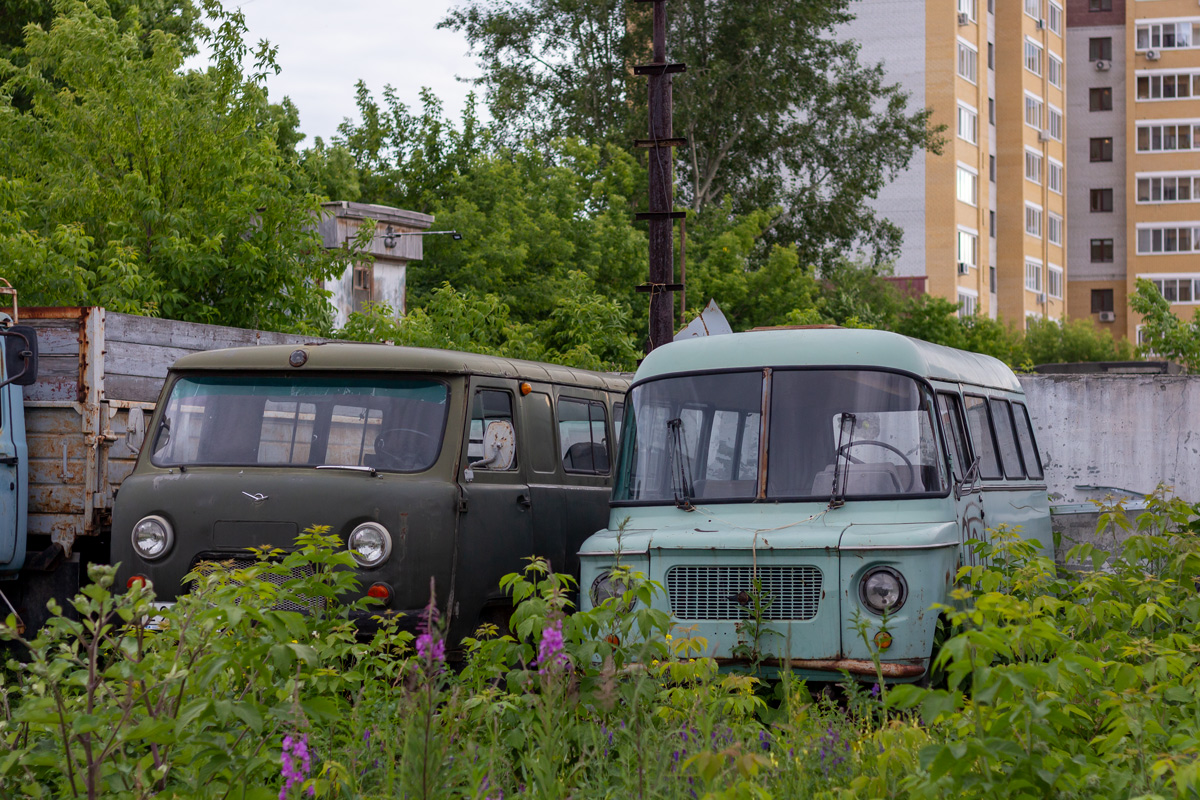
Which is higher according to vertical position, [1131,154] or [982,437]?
[1131,154]

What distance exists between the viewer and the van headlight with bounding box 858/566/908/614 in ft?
22.0

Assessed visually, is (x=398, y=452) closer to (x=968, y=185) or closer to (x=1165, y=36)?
(x=968, y=185)

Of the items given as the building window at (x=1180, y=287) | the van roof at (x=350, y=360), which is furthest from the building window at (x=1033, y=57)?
the van roof at (x=350, y=360)

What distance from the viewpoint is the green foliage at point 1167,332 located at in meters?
→ 32.5

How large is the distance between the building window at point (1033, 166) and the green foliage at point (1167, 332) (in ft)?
95.4

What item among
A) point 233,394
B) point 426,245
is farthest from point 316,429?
point 426,245

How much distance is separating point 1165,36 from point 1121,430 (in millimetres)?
56101

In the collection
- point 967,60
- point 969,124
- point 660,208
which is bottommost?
point 660,208

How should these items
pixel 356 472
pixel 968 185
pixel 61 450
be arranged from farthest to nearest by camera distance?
pixel 968 185 → pixel 61 450 → pixel 356 472

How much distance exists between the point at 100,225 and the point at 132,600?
536 inches

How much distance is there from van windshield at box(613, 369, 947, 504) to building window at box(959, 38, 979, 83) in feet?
169

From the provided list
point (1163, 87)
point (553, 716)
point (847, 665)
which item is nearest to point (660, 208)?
point (847, 665)

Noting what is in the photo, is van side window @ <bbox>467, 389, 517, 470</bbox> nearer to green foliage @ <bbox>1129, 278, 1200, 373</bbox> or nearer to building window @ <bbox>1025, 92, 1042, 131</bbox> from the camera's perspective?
green foliage @ <bbox>1129, 278, 1200, 373</bbox>

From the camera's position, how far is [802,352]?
780 centimetres
